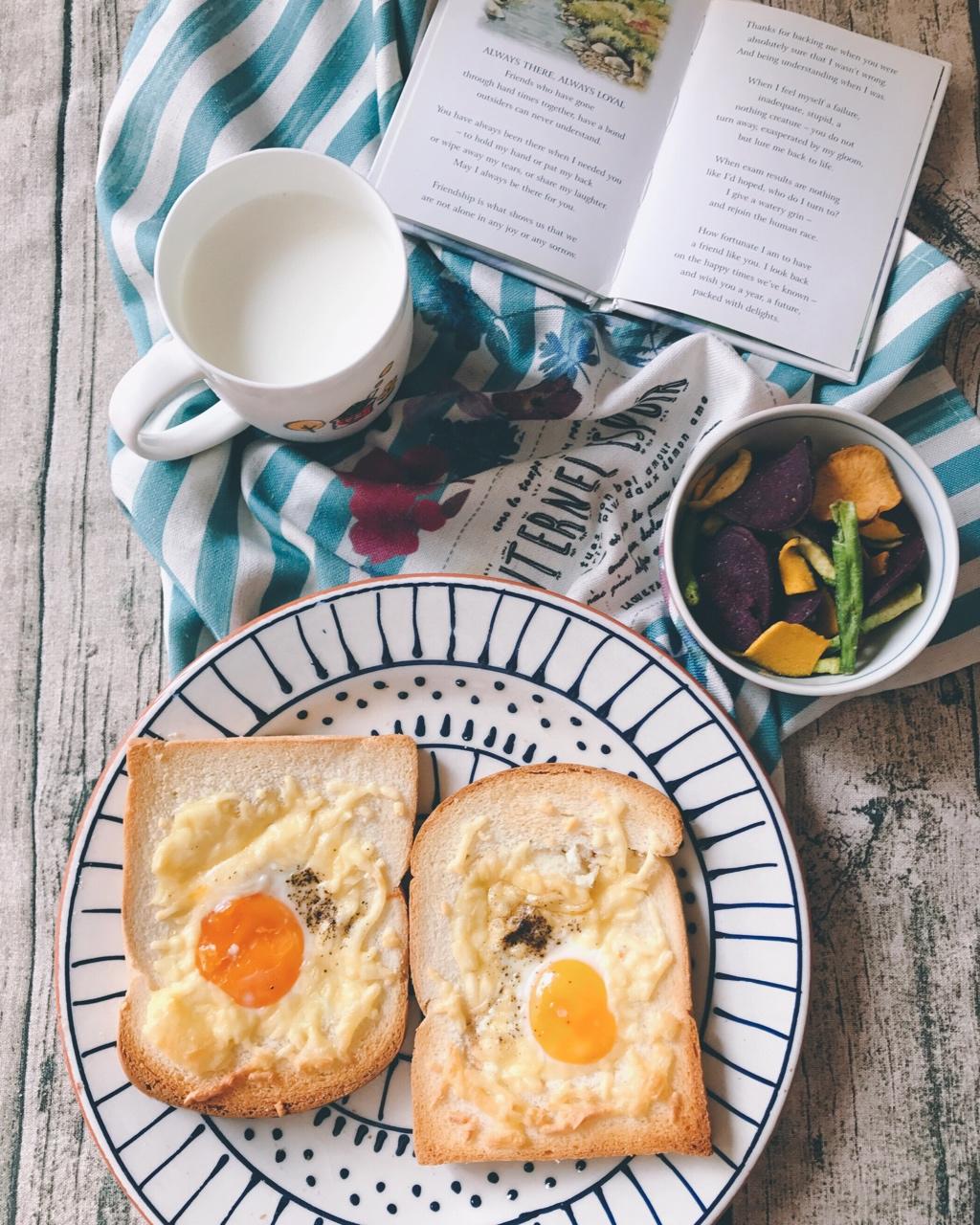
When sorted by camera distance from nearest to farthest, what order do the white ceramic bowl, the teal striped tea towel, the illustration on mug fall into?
the white ceramic bowl, the illustration on mug, the teal striped tea towel

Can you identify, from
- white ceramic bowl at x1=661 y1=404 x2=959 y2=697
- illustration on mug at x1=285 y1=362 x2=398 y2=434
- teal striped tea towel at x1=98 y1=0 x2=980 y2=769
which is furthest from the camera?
teal striped tea towel at x1=98 y1=0 x2=980 y2=769

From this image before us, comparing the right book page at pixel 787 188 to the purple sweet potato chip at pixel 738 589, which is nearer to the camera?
the purple sweet potato chip at pixel 738 589

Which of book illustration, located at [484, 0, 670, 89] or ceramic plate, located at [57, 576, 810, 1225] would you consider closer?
ceramic plate, located at [57, 576, 810, 1225]

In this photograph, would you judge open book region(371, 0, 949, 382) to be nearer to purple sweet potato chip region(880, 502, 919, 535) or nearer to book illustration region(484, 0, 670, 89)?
book illustration region(484, 0, 670, 89)

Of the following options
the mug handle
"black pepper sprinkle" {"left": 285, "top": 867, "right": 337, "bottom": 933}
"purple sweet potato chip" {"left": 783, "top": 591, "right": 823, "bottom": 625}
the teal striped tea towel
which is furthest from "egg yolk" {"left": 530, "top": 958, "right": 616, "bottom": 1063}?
the mug handle

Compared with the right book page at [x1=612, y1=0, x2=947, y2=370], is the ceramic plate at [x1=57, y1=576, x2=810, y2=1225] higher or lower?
lower

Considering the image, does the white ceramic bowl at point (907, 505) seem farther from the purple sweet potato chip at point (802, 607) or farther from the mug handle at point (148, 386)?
the mug handle at point (148, 386)

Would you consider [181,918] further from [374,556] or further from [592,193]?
[592,193]

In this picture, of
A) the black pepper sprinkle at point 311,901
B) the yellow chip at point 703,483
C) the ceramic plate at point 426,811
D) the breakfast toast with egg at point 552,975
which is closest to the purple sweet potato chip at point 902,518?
the yellow chip at point 703,483
